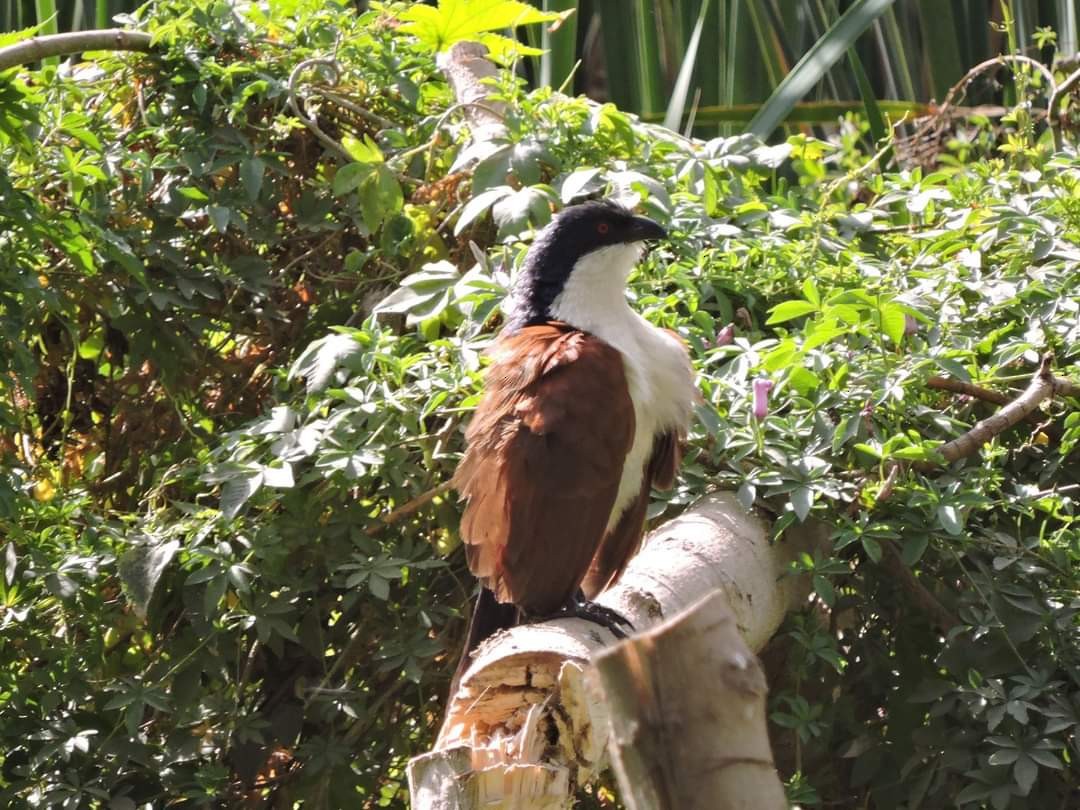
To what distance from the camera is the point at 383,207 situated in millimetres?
2848

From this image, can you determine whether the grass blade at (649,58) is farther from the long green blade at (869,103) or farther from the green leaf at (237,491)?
the green leaf at (237,491)

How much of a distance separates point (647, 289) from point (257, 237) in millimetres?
862

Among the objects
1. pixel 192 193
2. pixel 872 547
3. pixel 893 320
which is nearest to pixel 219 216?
pixel 192 193

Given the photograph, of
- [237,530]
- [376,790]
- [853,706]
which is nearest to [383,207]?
[237,530]

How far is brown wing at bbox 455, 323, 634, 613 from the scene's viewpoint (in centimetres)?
224

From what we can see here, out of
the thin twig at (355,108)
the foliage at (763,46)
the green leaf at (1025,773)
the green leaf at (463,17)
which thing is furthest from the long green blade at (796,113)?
the green leaf at (1025,773)

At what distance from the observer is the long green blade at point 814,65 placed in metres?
4.12

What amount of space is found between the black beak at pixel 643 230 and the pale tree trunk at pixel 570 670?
57 centimetres

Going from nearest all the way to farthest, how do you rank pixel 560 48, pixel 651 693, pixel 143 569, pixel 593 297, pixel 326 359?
pixel 651 693 → pixel 143 569 → pixel 326 359 → pixel 593 297 → pixel 560 48

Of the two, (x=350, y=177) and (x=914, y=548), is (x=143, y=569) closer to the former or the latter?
(x=350, y=177)

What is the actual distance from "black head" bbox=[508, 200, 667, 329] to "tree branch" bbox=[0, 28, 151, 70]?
1.06 meters

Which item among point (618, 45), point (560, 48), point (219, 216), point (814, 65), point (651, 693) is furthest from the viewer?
point (618, 45)

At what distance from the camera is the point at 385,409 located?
92.9 inches

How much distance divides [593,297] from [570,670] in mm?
980
